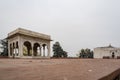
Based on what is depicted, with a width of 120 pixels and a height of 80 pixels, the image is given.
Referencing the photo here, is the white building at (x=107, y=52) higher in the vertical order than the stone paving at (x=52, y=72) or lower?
lower

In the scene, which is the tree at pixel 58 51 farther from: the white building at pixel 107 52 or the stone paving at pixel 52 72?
the stone paving at pixel 52 72

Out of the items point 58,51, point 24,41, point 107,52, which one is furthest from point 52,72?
point 58,51

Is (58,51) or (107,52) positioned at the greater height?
(58,51)

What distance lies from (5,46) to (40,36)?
16.2 m

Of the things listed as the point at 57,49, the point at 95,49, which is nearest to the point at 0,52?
the point at 57,49

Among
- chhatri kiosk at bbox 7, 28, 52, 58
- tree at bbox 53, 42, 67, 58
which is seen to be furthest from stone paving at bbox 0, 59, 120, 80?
tree at bbox 53, 42, 67, 58

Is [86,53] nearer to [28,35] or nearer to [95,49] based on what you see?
[95,49]

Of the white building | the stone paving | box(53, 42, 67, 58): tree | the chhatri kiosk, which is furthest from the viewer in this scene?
box(53, 42, 67, 58): tree

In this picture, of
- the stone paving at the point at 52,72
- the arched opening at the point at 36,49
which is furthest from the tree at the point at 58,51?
the stone paving at the point at 52,72

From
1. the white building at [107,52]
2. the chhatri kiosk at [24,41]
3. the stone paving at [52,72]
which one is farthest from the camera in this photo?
the white building at [107,52]

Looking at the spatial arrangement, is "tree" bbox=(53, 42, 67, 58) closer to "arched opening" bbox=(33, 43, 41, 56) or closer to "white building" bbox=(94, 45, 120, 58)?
"white building" bbox=(94, 45, 120, 58)

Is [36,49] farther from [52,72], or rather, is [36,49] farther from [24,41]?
[52,72]

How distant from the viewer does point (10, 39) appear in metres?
18.4

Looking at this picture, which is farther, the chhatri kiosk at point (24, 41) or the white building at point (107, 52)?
the white building at point (107, 52)
